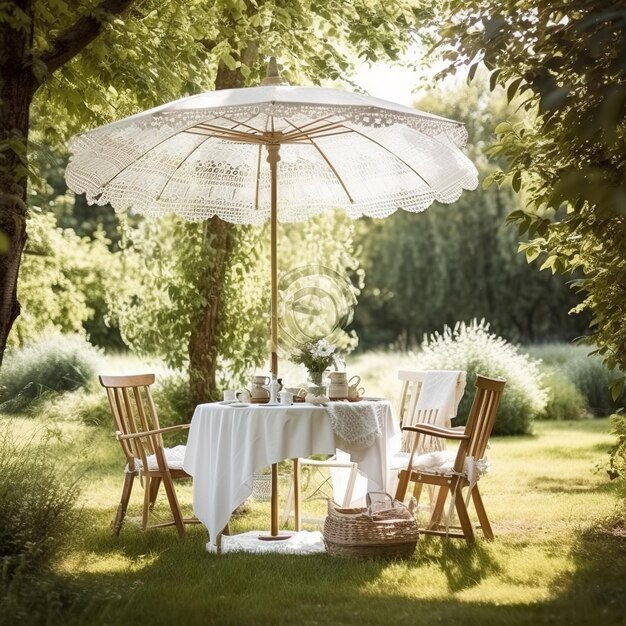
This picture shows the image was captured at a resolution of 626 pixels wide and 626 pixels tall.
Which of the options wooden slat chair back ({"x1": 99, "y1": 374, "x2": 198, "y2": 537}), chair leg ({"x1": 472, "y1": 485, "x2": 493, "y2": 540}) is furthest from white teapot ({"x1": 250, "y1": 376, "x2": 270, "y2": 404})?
chair leg ({"x1": 472, "y1": 485, "x2": 493, "y2": 540})

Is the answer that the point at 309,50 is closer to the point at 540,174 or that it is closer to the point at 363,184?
the point at 363,184

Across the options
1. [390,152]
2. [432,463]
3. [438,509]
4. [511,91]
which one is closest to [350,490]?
[438,509]

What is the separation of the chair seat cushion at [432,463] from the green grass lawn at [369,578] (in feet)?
1.41

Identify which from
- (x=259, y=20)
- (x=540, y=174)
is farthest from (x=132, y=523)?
(x=259, y=20)

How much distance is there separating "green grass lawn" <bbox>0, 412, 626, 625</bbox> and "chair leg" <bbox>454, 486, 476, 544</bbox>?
0.19 feet

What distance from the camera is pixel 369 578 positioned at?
5.07 metres

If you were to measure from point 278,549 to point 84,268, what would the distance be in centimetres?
1477

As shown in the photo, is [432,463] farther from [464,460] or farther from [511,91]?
[511,91]

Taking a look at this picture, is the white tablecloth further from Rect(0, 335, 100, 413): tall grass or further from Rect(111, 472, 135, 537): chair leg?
Rect(0, 335, 100, 413): tall grass

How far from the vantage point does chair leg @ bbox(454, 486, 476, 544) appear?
5.77 m

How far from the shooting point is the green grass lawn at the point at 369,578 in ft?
13.9

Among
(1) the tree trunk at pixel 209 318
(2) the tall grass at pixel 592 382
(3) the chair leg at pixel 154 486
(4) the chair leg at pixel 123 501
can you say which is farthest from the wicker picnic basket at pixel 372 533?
(2) the tall grass at pixel 592 382

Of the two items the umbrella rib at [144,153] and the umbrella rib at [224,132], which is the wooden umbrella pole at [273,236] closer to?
the umbrella rib at [224,132]

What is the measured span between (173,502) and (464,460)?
1.69 metres
